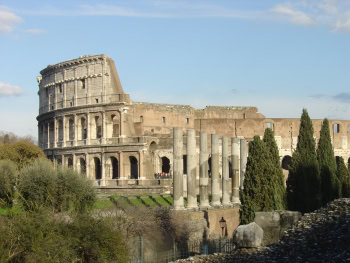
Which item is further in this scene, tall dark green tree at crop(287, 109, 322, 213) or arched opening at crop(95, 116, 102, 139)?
arched opening at crop(95, 116, 102, 139)

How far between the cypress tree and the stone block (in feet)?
33.9

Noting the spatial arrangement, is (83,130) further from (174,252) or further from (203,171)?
(174,252)

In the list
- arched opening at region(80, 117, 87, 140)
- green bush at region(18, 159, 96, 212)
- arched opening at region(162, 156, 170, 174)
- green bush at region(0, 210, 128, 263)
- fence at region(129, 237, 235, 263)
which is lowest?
fence at region(129, 237, 235, 263)

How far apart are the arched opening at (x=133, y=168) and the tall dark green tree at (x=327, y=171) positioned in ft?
60.0

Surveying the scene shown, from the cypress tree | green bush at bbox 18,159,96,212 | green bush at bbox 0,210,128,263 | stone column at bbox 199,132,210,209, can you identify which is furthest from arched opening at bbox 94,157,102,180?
green bush at bbox 0,210,128,263

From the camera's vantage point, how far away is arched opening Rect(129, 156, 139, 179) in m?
48.0

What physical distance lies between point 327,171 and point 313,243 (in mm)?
17699

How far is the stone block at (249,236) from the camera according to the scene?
14562mm

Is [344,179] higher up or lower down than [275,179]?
lower down

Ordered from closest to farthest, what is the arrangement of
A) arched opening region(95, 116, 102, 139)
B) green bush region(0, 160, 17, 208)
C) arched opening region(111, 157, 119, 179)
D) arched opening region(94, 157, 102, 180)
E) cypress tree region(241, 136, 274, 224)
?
cypress tree region(241, 136, 274, 224) < green bush region(0, 160, 17, 208) < arched opening region(111, 157, 119, 179) < arched opening region(94, 157, 102, 180) < arched opening region(95, 116, 102, 139)

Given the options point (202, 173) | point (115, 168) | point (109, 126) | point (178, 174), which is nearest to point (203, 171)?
point (202, 173)

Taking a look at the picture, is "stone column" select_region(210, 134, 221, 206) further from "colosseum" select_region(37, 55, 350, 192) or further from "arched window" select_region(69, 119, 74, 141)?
"arched window" select_region(69, 119, 74, 141)

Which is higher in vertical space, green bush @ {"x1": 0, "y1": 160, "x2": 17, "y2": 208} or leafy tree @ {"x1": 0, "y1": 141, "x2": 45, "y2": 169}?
leafy tree @ {"x1": 0, "y1": 141, "x2": 45, "y2": 169}

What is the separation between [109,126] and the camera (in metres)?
49.0
